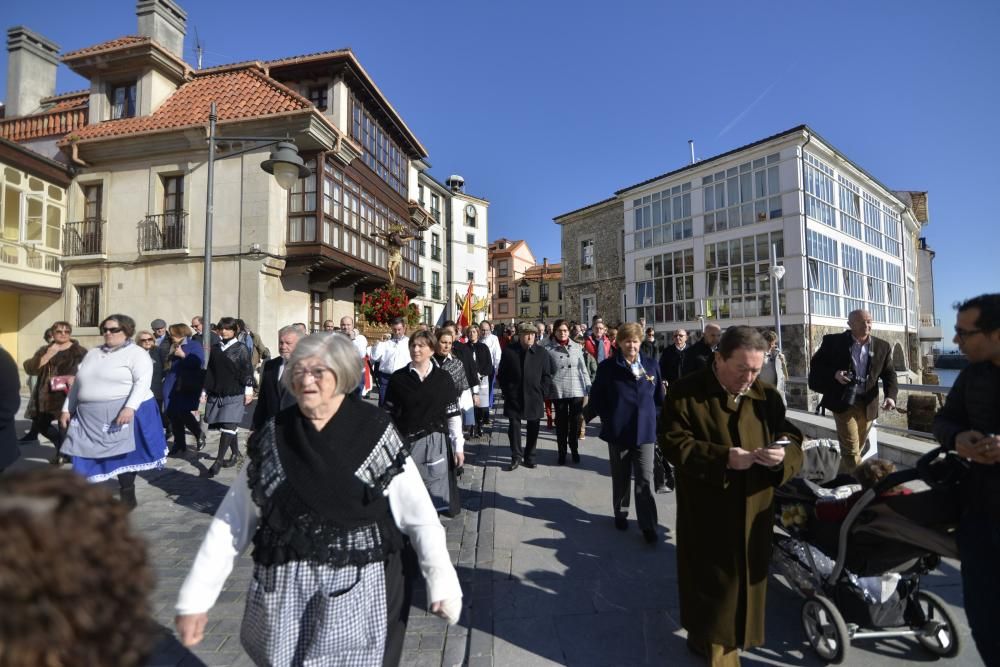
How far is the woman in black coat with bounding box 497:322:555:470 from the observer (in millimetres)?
7258

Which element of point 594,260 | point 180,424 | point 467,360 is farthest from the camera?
point 594,260

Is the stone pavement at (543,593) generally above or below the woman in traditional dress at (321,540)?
below

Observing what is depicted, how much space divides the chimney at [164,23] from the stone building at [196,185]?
0.04 m

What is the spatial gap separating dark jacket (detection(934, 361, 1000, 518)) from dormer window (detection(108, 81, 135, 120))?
71.8ft

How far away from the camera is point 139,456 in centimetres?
498

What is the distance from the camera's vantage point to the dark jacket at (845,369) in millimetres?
5512

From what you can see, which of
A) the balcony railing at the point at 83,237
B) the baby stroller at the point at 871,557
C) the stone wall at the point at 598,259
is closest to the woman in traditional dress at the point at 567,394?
the baby stroller at the point at 871,557

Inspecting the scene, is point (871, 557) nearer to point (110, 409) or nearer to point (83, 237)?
point (110, 409)

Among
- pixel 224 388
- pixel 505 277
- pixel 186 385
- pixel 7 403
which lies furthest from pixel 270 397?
pixel 505 277

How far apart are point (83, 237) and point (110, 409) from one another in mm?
16418

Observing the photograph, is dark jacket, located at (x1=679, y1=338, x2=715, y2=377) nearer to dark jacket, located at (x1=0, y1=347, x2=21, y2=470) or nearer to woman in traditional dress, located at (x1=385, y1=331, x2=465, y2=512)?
woman in traditional dress, located at (x1=385, y1=331, x2=465, y2=512)

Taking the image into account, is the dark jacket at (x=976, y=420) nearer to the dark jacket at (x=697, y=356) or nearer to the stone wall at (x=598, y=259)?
the dark jacket at (x=697, y=356)

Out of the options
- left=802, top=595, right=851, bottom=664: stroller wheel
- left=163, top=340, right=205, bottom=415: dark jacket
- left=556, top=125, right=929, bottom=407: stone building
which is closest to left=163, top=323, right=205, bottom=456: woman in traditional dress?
left=163, top=340, right=205, bottom=415: dark jacket

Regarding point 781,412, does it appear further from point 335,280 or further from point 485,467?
point 335,280
